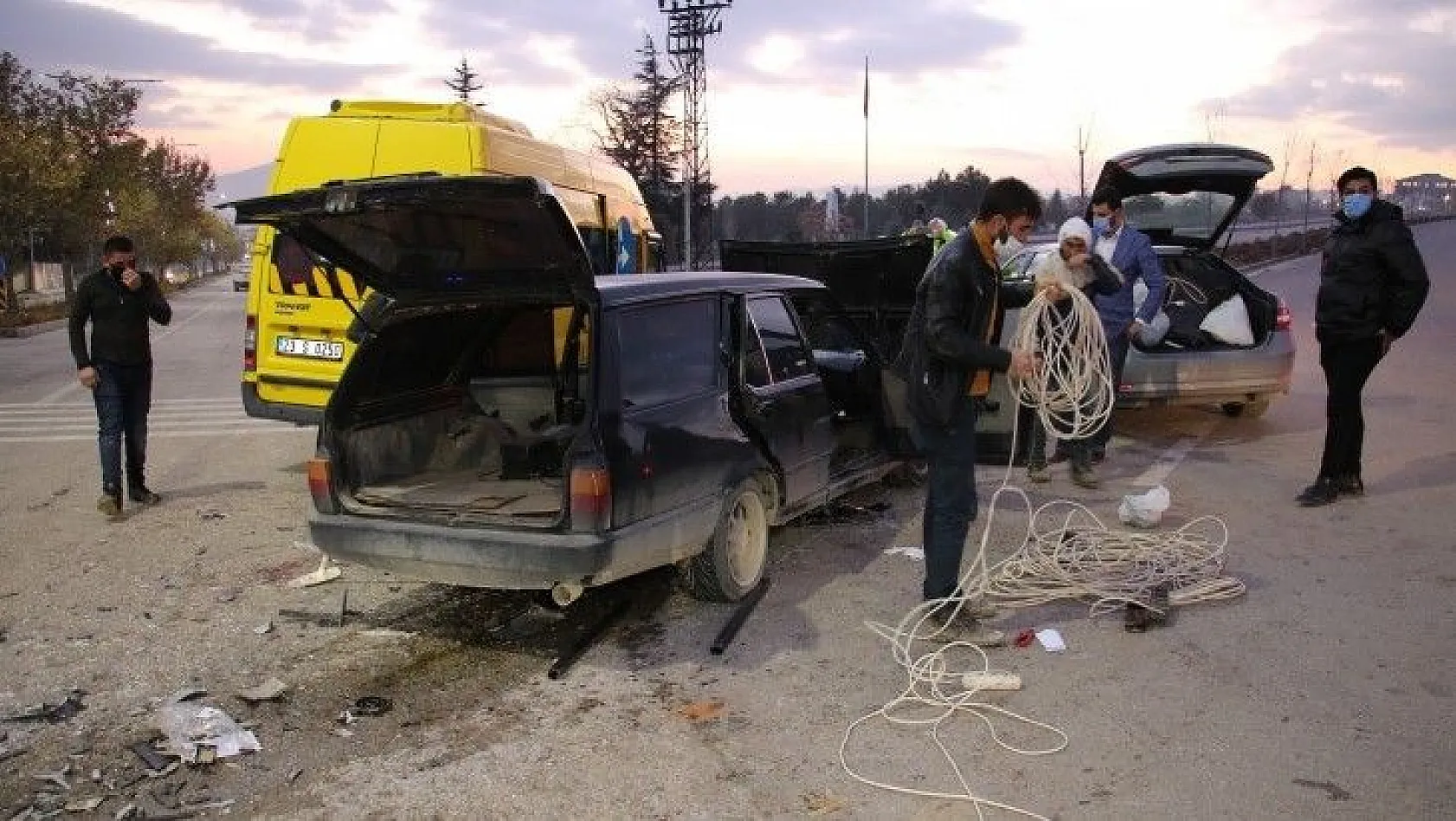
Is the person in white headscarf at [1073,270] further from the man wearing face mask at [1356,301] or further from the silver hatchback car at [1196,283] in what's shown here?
the silver hatchback car at [1196,283]

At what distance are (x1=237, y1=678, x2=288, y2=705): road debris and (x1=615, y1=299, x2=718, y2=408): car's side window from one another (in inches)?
68.3

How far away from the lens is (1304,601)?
15.8 ft

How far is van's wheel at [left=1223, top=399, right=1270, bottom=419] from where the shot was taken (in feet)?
31.0

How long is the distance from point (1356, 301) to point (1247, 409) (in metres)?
3.67

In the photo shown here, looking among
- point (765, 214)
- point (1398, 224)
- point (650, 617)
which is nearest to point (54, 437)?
point (650, 617)

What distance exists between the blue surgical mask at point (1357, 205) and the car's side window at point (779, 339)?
3.33m

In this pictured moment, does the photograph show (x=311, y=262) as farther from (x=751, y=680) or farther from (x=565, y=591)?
(x=751, y=680)

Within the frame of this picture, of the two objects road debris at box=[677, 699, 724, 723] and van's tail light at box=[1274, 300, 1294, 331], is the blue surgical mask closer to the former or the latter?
van's tail light at box=[1274, 300, 1294, 331]

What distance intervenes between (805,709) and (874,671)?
0.45 metres

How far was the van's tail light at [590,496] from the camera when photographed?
4.04 metres

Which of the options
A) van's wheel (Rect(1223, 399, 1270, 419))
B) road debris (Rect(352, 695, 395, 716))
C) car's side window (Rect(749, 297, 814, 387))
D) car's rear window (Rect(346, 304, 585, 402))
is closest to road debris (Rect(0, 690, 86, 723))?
road debris (Rect(352, 695, 395, 716))

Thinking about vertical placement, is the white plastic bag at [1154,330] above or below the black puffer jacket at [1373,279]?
below

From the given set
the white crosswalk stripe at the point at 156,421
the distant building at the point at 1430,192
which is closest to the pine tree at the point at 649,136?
the white crosswalk stripe at the point at 156,421

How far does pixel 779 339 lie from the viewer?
551 centimetres
